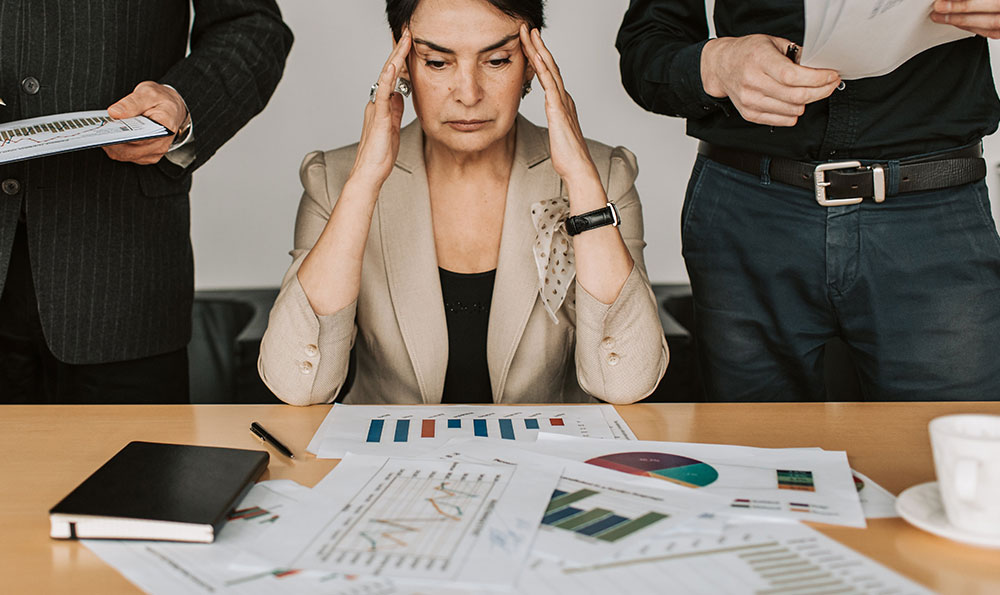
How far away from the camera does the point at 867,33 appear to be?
121 cm

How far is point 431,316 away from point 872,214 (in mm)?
770

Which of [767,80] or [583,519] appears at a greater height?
[767,80]

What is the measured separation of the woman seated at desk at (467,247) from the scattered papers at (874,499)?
458 mm

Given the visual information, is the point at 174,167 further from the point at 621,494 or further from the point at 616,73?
the point at 616,73

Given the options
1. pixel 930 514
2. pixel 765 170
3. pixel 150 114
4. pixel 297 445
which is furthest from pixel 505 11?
pixel 930 514

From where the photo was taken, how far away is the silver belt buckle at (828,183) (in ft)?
4.92

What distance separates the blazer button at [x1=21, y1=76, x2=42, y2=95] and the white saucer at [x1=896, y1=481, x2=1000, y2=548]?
152 cm

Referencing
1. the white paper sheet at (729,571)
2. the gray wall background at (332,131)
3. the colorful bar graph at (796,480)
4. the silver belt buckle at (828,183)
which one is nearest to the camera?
the white paper sheet at (729,571)

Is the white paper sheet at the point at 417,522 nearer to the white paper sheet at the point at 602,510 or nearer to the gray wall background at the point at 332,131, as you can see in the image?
the white paper sheet at the point at 602,510

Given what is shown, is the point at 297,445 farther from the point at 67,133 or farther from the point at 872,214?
the point at 872,214

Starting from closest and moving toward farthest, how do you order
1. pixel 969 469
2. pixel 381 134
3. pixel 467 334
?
pixel 969 469, pixel 381 134, pixel 467 334

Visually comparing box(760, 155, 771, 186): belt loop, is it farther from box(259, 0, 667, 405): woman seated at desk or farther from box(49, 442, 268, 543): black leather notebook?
box(49, 442, 268, 543): black leather notebook

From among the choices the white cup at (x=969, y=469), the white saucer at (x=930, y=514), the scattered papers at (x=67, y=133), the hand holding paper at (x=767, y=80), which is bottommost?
the white saucer at (x=930, y=514)

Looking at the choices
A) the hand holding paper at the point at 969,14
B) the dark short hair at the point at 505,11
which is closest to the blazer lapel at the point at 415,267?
the dark short hair at the point at 505,11
